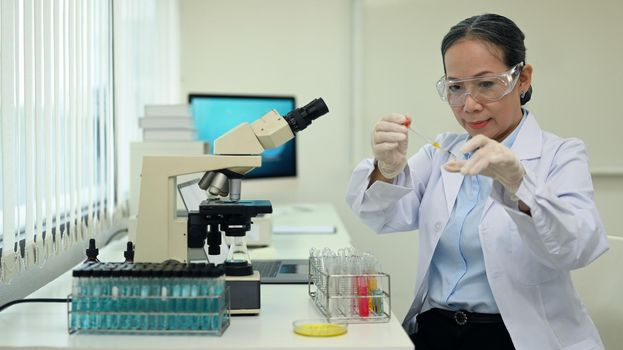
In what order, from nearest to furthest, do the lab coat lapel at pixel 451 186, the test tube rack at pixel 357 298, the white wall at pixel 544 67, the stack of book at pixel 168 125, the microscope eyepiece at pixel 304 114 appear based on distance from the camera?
the test tube rack at pixel 357 298
the microscope eyepiece at pixel 304 114
the lab coat lapel at pixel 451 186
the stack of book at pixel 168 125
the white wall at pixel 544 67

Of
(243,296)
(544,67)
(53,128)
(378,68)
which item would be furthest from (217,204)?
(544,67)

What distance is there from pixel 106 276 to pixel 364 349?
482 mm

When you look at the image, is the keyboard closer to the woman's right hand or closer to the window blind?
the woman's right hand

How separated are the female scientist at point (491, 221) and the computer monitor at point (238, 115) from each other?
1.48 m

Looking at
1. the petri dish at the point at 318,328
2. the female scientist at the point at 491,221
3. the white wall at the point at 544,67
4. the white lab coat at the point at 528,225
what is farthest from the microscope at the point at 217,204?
the white wall at the point at 544,67

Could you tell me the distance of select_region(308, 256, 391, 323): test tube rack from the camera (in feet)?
4.44

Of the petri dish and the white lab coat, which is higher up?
the white lab coat

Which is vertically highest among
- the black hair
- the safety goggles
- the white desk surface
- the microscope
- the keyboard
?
the black hair

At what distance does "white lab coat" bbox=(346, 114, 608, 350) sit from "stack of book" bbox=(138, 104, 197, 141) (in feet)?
3.35

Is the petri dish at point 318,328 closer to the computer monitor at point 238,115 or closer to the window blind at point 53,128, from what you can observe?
the window blind at point 53,128

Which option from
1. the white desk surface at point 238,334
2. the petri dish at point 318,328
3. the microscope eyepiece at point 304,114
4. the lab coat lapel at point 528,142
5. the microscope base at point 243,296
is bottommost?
the white desk surface at point 238,334

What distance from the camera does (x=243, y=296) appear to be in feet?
4.58

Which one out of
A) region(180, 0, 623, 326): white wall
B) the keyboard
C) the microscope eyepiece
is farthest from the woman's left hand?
region(180, 0, 623, 326): white wall

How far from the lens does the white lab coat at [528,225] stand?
4.57 ft
